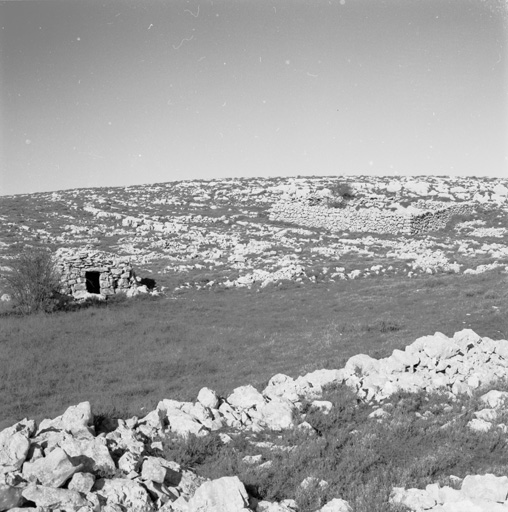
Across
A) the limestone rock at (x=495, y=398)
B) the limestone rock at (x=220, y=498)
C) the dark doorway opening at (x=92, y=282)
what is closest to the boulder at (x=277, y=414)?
the limestone rock at (x=220, y=498)

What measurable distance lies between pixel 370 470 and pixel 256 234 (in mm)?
31994

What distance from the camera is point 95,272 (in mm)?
24547

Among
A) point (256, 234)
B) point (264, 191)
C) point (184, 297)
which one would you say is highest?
point (264, 191)

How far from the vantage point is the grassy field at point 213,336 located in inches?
433

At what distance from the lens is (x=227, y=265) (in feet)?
92.3

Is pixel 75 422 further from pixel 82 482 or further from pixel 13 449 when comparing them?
pixel 82 482

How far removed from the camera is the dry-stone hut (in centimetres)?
2348

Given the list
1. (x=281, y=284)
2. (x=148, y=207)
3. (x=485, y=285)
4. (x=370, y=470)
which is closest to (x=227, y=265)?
(x=281, y=284)

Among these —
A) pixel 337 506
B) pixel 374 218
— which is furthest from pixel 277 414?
pixel 374 218

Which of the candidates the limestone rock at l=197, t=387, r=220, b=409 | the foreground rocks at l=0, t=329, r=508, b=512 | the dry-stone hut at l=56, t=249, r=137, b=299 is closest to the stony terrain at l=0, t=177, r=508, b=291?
the dry-stone hut at l=56, t=249, r=137, b=299

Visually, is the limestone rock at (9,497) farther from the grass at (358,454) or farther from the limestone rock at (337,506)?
the limestone rock at (337,506)

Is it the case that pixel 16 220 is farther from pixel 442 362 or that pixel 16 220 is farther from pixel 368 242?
pixel 442 362

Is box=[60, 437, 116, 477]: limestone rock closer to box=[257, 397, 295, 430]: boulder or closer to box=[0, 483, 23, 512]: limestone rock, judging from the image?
box=[0, 483, 23, 512]: limestone rock

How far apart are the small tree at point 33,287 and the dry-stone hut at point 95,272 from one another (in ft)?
10.1
